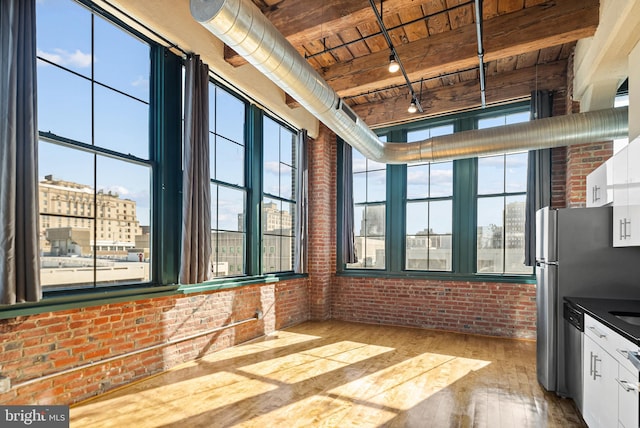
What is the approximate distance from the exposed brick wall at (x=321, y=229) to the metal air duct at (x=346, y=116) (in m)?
1.37

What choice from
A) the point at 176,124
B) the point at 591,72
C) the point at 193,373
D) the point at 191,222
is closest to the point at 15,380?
the point at 193,373

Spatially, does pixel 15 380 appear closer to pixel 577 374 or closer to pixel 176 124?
pixel 176 124

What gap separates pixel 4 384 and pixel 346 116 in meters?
3.87

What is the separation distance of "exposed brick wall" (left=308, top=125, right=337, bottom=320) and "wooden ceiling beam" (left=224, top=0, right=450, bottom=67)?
255 cm

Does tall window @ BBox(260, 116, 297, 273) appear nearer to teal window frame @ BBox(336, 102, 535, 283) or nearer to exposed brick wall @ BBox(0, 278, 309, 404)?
exposed brick wall @ BBox(0, 278, 309, 404)

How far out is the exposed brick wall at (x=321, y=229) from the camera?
20.1 ft

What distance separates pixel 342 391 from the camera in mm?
3154

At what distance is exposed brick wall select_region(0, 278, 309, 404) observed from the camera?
2.48 m

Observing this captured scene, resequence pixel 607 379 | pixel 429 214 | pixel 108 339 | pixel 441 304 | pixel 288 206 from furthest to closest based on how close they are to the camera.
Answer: pixel 288 206 < pixel 429 214 < pixel 441 304 < pixel 108 339 < pixel 607 379

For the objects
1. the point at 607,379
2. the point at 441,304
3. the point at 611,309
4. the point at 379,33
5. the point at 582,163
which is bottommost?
the point at 441,304

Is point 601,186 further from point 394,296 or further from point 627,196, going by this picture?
point 394,296

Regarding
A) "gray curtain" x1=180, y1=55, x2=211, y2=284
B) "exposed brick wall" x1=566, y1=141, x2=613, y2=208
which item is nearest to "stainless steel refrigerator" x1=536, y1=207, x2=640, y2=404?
"exposed brick wall" x1=566, y1=141, x2=613, y2=208

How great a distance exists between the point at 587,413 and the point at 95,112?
473cm

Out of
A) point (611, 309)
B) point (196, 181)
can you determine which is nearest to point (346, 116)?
point (196, 181)
